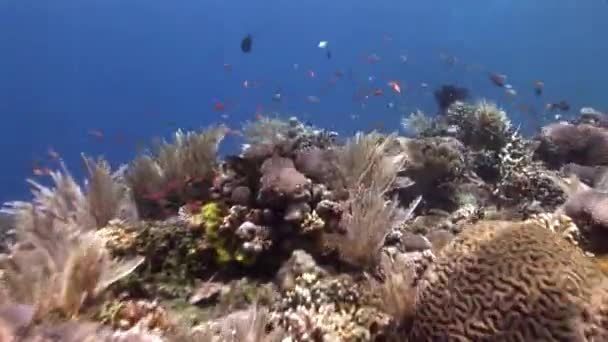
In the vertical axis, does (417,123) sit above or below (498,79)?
below

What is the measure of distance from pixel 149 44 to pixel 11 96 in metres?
33.4

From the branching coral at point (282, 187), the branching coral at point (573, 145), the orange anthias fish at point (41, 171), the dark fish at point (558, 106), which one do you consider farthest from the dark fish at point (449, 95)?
the branching coral at point (282, 187)

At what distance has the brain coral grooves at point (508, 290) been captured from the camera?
352 cm

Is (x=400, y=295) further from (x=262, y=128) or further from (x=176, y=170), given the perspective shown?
(x=262, y=128)

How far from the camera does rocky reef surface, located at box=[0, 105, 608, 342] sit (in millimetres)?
3713

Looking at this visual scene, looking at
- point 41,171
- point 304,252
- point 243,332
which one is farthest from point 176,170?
point 243,332

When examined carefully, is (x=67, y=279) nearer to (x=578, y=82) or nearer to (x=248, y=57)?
(x=578, y=82)

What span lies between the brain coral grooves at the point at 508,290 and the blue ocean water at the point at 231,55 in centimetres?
8786

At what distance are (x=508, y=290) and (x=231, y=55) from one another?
139 m

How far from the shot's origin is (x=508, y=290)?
12.1ft

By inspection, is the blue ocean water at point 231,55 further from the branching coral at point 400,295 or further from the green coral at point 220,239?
the branching coral at point 400,295

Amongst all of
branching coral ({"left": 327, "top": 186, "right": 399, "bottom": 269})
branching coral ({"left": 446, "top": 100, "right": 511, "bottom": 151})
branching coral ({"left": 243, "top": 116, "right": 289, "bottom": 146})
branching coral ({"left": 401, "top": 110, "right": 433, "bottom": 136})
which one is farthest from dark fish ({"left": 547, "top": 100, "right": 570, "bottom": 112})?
branching coral ({"left": 327, "top": 186, "right": 399, "bottom": 269})

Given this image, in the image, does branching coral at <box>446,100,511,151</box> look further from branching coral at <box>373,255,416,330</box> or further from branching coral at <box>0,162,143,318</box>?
branching coral at <box>0,162,143,318</box>

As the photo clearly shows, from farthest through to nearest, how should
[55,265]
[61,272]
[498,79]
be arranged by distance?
[498,79] → [55,265] → [61,272]
